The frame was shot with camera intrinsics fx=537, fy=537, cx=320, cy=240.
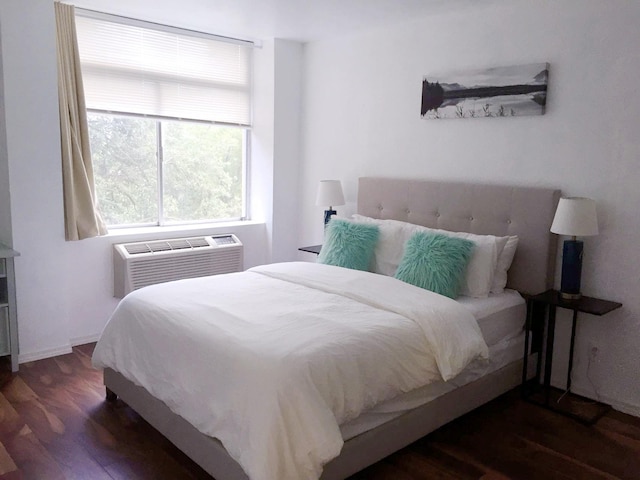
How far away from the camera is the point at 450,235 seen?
348 centimetres

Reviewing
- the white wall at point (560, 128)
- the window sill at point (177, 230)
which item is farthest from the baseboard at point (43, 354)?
the white wall at point (560, 128)

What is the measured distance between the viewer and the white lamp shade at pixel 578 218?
116 inches

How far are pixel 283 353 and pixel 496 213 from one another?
195cm

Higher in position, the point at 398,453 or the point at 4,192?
the point at 4,192

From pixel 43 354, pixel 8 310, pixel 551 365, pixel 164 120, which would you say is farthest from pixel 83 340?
pixel 551 365

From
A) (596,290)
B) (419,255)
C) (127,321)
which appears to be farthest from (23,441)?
(596,290)

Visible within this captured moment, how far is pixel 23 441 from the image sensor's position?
2.71m

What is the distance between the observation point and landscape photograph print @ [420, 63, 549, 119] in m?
3.35

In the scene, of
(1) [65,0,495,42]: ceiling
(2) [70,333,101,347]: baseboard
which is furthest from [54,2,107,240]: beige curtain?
(2) [70,333,101,347]: baseboard

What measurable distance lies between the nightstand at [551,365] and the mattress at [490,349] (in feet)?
0.26

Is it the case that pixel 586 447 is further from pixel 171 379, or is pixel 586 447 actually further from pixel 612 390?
pixel 171 379

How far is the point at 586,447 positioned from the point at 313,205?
2.98 meters

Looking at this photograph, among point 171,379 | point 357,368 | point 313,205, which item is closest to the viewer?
point 357,368

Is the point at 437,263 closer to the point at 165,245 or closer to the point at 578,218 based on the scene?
the point at 578,218
